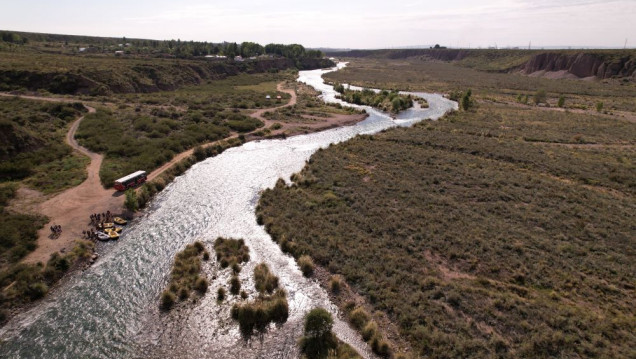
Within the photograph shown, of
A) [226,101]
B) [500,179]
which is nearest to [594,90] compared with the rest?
[500,179]

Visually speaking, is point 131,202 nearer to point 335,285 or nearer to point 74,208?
point 74,208

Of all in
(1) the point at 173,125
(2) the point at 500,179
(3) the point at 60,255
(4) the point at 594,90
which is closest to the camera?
(3) the point at 60,255

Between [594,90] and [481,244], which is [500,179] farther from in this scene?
[594,90]

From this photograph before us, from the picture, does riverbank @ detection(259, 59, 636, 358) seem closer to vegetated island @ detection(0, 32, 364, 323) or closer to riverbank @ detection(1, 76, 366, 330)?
riverbank @ detection(1, 76, 366, 330)

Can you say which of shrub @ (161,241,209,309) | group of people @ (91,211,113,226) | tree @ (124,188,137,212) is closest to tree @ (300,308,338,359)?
shrub @ (161,241,209,309)

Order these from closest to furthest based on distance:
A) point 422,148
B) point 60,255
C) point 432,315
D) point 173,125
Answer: point 432,315
point 60,255
point 422,148
point 173,125

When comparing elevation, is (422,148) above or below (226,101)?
below

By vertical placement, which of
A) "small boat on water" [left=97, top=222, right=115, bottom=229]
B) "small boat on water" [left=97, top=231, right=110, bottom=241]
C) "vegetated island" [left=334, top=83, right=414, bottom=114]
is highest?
"vegetated island" [left=334, top=83, right=414, bottom=114]

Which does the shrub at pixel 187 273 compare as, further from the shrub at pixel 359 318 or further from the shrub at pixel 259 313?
the shrub at pixel 359 318
